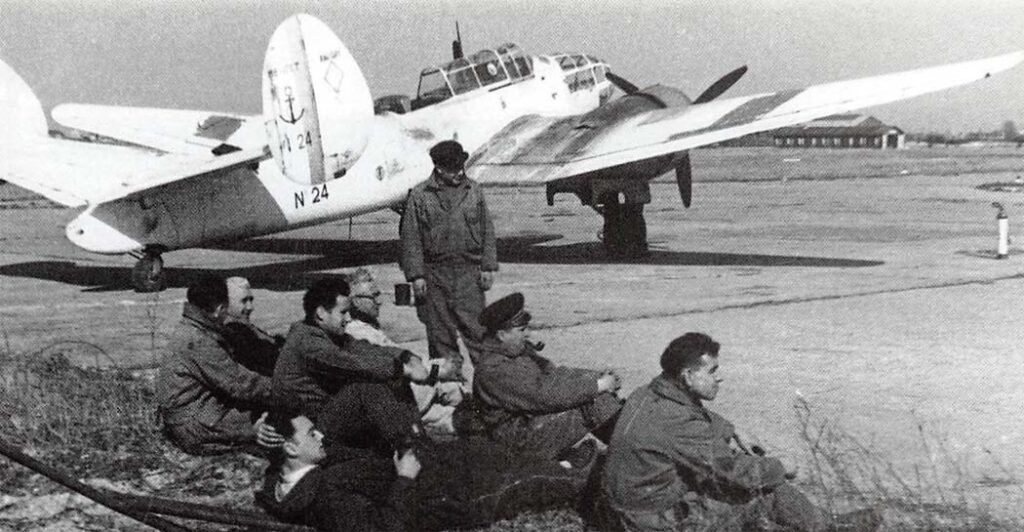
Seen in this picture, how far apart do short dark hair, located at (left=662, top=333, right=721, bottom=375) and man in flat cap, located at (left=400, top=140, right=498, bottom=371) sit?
358 centimetres

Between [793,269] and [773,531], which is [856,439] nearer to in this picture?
[773,531]


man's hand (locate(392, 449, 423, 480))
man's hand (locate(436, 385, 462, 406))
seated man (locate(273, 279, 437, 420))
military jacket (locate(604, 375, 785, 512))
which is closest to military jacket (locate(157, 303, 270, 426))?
seated man (locate(273, 279, 437, 420))

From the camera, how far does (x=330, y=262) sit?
Answer: 19.5m

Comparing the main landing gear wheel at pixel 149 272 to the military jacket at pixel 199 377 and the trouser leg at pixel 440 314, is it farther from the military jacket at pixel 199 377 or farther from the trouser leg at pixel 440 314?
the military jacket at pixel 199 377

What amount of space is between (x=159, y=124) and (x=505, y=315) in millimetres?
17353

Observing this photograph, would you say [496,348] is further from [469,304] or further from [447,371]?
[469,304]

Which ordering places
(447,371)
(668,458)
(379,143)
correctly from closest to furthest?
(668,458)
(447,371)
(379,143)

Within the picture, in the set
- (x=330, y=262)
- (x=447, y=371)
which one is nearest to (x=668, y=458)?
(x=447, y=371)

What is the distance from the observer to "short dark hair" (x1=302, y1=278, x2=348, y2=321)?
22.9 ft

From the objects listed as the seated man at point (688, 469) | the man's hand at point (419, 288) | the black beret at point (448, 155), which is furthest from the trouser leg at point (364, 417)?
the black beret at point (448, 155)

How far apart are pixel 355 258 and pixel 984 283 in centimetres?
974

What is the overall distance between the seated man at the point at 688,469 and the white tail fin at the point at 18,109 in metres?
13.9

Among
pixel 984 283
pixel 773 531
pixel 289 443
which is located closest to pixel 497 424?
pixel 289 443

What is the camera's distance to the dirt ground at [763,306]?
8.09 m
